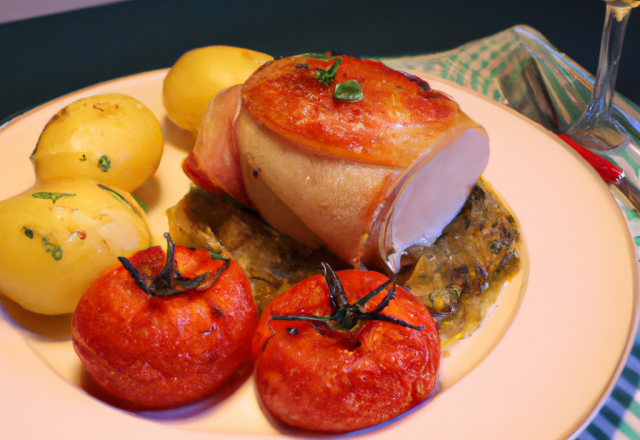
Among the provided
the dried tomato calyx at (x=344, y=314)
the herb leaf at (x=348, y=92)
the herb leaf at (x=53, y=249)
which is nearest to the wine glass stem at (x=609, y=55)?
the herb leaf at (x=348, y=92)

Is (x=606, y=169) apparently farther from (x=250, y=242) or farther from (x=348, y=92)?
(x=250, y=242)

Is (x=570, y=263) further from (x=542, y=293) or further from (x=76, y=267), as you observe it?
(x=76, y=267)

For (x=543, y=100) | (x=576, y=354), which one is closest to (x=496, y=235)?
(x=576, y=354)

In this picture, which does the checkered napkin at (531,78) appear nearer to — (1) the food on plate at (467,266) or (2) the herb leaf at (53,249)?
(1) the food on plate at (467,266)

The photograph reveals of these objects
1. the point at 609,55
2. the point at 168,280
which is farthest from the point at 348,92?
the point at 609,55

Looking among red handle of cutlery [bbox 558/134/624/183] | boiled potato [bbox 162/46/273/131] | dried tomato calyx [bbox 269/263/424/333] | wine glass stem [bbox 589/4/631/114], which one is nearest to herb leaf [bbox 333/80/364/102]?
dried tomato calyx [bbox 269/263/424/333]

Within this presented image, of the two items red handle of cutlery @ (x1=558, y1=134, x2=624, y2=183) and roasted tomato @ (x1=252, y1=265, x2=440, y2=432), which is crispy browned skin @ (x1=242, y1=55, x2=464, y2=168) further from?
red handle of cutlery @ (x1=558, y1=134, x2=624, y2=183)
